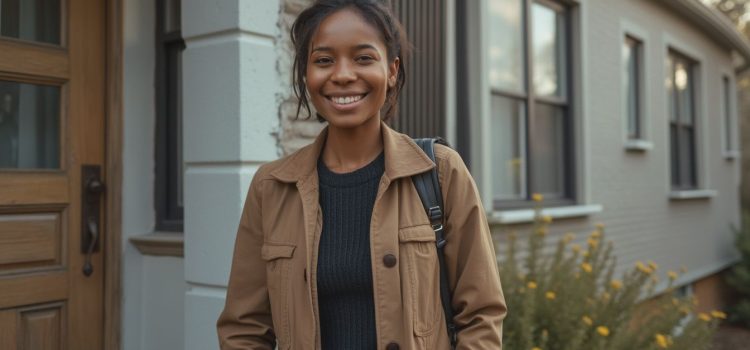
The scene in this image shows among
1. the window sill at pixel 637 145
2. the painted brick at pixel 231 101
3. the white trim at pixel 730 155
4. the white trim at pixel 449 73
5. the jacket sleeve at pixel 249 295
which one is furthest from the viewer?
the white trim at pixel 730 155

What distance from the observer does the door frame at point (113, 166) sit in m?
3.50

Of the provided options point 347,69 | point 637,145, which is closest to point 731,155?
point 637,145

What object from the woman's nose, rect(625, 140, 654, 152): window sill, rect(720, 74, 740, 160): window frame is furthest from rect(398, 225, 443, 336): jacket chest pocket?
rect(720, 74, 740, 160): window frame

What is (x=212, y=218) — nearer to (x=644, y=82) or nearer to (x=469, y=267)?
(x=469, y=267)

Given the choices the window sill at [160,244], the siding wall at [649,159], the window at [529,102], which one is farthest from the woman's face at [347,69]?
the window at [529,102]

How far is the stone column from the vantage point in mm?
3105

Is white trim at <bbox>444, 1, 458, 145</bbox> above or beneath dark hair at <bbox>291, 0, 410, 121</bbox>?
above

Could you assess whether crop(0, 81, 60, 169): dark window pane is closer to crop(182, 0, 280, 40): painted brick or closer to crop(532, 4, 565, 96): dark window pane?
crop(182, 0, 280, 40): painted brick

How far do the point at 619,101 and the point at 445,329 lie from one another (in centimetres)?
636

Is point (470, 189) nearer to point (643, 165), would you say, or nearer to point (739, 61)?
point (643, 165)

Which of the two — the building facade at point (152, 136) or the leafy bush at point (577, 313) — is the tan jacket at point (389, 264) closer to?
the building facade at point (152, 136)

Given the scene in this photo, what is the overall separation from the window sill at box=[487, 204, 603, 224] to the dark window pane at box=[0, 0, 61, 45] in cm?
312

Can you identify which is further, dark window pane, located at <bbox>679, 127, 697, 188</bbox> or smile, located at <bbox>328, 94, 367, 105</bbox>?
dark window pane, located at <bbox>679, 127, 697, 188</bbox>

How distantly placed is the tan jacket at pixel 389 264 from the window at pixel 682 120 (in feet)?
28.1
